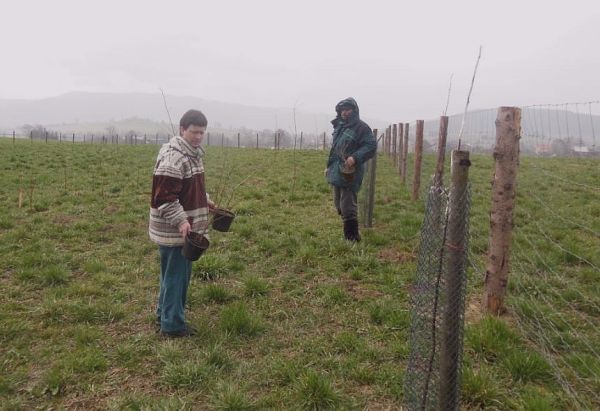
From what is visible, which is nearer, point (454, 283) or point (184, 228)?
point (454, 283)

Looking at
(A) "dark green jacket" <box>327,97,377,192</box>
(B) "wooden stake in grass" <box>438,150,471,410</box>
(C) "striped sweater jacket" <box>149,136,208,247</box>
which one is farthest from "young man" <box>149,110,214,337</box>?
(A) "dark green jacket" <box>327,97,377,192</box>

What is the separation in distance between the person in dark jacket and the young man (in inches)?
98.2

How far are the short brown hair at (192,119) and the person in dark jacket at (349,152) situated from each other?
267 cm

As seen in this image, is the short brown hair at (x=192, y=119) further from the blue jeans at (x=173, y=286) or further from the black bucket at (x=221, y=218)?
the blue jeans at (x=173, y=286)

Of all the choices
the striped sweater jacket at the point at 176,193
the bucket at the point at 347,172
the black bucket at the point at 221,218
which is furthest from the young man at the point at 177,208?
the bucket at the point at 347,172

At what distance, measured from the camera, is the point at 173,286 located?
4.02 m

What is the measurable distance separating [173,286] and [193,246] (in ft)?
1.95

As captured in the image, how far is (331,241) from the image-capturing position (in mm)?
6641

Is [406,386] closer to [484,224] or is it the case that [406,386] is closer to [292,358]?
[292,358]

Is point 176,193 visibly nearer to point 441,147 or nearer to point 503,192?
point 503,192

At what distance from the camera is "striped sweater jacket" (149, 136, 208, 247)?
3.62 m

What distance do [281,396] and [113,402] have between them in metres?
1.22

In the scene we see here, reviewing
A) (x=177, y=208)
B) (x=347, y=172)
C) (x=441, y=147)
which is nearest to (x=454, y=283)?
(x=177, y=208)

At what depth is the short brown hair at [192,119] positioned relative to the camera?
373 centimetres
